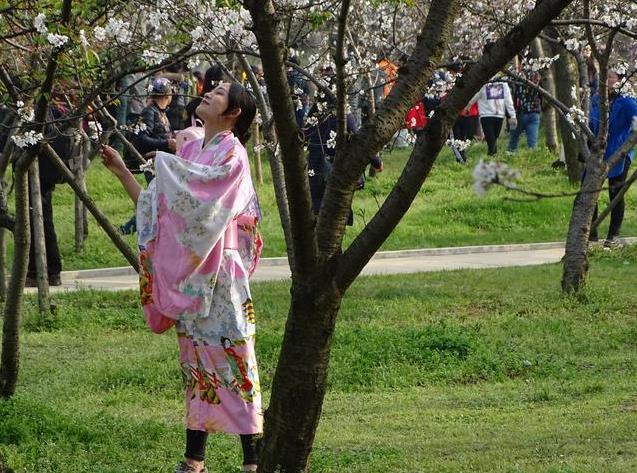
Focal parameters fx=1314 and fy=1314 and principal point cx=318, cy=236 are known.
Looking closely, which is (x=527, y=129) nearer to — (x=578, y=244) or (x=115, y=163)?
(x=578, y=244)

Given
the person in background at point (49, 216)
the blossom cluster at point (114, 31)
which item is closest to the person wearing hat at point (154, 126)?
the person in background at point (49, 216)

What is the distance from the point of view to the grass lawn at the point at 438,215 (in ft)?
57.6

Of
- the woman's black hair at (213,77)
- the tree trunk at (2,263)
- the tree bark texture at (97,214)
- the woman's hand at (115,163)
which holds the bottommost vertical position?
the tree trunk at (2,263)

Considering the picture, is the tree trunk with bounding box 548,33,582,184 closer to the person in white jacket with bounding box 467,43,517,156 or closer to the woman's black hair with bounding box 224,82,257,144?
the person in white jacket with bounding box 467,43,517,156

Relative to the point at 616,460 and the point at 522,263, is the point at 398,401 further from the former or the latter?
the point at 522,263

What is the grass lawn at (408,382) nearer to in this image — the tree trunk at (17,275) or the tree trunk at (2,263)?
the tree trunk at (17,275)

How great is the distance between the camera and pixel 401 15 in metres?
25.1

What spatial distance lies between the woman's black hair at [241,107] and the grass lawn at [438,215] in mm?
9961

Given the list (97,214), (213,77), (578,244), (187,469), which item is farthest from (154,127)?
(187,469)

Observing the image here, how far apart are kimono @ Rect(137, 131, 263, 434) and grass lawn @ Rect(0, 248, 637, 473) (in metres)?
0.42

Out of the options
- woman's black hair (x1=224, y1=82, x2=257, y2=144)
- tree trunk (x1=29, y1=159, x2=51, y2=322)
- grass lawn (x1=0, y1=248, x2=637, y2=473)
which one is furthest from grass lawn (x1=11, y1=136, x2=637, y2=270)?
woman's black hair (x1=224, y1=82, x2=257, y2=144)

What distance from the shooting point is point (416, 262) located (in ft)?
54.6

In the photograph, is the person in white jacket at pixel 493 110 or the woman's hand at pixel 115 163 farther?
the person in white jacket at pixel 493 110

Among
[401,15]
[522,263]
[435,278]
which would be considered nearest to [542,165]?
[401,15]
